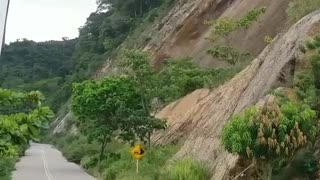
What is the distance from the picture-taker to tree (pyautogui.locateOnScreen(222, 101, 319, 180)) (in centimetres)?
1228

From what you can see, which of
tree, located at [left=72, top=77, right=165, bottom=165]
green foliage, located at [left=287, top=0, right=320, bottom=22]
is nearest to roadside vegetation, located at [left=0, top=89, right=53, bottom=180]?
green foliage, located at [left=287, top=0, right=320, bottom=22]

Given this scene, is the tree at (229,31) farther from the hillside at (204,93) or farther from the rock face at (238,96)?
the rock face at (238,96)

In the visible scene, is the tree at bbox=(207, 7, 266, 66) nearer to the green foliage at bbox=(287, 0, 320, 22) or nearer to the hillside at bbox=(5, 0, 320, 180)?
the hillside at bbox=(5, 0, 320, 180)

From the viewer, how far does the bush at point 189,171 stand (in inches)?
680

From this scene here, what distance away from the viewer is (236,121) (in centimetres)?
1289

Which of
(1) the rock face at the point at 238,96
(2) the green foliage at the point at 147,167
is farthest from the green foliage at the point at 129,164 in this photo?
(1) the rock face at the point at 238,96

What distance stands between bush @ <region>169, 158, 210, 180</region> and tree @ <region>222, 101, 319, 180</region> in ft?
13.4

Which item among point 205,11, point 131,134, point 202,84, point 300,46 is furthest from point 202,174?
point 205,11

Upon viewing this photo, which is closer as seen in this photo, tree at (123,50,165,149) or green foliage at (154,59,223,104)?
tree at (123,50,165,149)

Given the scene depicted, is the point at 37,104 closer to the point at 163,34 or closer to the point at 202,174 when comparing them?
the point at 202,174

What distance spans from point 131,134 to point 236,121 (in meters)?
17.7

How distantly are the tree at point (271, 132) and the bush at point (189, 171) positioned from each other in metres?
4.09

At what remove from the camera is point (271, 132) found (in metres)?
12.2

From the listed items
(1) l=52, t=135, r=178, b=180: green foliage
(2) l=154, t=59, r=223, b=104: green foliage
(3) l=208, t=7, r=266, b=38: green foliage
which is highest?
(3) l=208, t=7, r=266, b=38: green foliage
